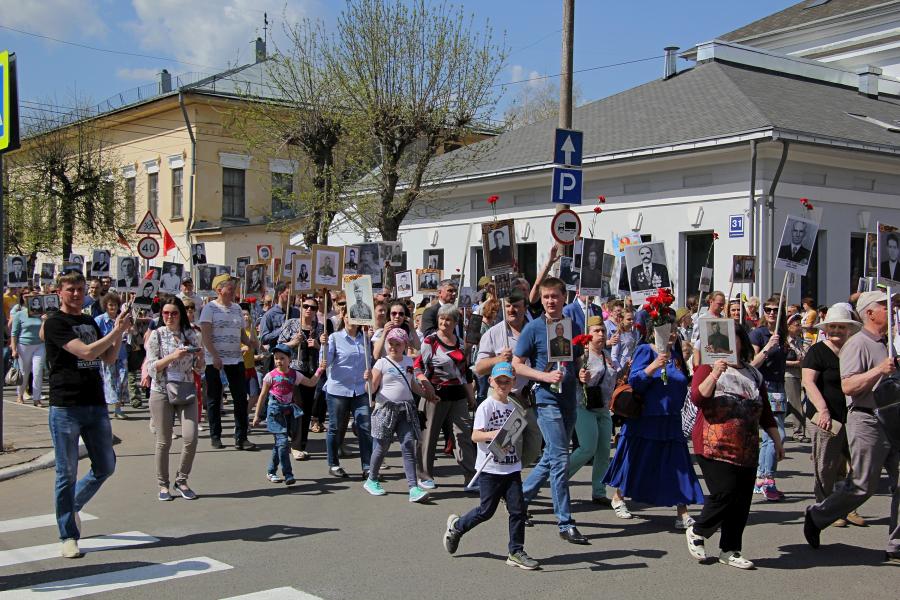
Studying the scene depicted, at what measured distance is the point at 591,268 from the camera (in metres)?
13.3

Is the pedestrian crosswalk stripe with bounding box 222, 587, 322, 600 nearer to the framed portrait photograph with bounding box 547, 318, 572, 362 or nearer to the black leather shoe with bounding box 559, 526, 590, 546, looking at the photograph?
the black leather shoe with bounding box 559, 526, 590, 546

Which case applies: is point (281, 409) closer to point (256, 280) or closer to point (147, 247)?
point (256, 280)

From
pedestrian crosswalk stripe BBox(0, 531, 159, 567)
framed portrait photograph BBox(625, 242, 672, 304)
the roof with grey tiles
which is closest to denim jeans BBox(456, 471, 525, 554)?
pedestrian crosswalk stripe BBox(0, 531, 159, 567)

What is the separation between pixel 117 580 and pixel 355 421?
3973mm

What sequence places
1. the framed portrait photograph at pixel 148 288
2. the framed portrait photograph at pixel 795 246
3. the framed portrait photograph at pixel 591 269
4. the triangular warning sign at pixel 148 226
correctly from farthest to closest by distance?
the triangular warning sign at pixel 148 226 < the framed portrait photograph at pixel 148 288 < the framed portrait photograph at pixel 591 269 < the framed portrait photograph at pixel 795 246

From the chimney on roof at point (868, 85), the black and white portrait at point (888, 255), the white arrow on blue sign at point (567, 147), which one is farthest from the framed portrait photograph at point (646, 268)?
the chimney on roof at point (868, 85)

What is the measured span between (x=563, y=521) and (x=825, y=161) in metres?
17.4

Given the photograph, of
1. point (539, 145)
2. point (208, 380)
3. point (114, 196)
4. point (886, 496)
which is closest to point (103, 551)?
point (208, 380)

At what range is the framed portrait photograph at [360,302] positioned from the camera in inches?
392

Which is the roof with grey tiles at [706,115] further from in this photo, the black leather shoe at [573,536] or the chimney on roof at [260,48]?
the chimney on roof at [260,48]

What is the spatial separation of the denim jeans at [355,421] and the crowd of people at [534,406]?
19mm

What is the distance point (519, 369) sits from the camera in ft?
24.2

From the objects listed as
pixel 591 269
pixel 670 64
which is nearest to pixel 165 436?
pixel 591 269

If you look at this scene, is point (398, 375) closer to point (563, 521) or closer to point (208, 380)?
point (563, 521)
